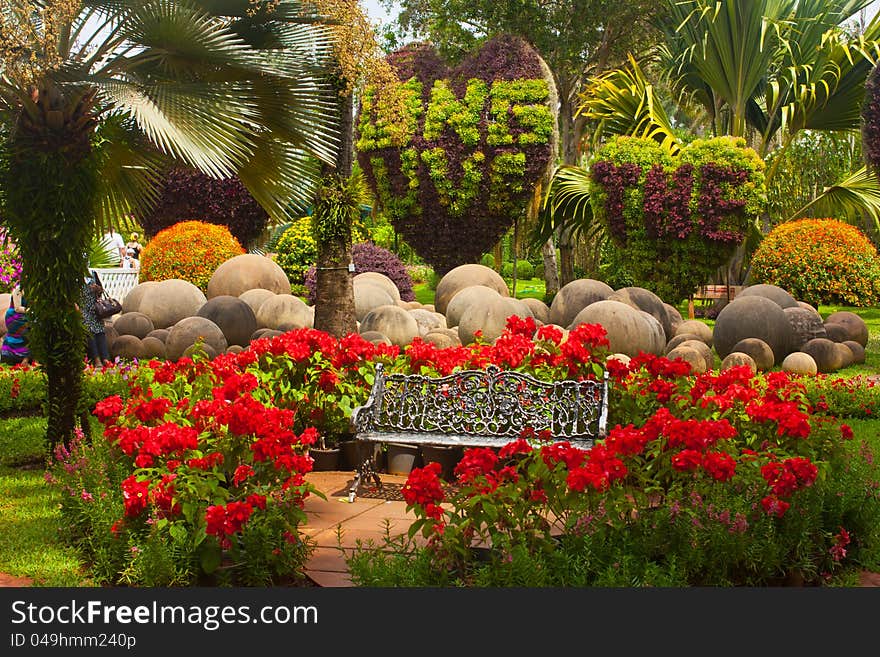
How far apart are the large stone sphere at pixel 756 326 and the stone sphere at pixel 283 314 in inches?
229

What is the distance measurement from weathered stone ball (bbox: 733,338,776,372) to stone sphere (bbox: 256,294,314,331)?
6.10m

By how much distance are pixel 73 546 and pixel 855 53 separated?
2037 cm

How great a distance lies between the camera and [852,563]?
4543 millimetres

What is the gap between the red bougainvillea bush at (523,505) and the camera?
13.3 feet

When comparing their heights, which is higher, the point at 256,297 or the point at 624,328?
the point at 624,328

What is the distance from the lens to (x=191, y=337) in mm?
12359

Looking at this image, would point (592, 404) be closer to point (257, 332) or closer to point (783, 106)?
point (257, 332)

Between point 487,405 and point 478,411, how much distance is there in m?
0.08

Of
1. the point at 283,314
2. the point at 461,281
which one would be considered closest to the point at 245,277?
the point at 283,314

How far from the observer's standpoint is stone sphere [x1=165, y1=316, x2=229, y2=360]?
40.5 ft

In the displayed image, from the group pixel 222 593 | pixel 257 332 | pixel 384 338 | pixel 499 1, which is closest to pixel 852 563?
pixel 222 593

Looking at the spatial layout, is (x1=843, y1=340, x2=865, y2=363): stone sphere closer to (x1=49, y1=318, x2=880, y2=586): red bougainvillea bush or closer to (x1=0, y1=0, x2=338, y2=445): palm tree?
(x1=49, y1=318, x2=880, y2=586): red bougainvillea bush

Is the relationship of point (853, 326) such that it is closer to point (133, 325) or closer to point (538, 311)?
point (538, 311)

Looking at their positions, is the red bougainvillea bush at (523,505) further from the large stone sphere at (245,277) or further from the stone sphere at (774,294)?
the large stone sphere at (245,277)
